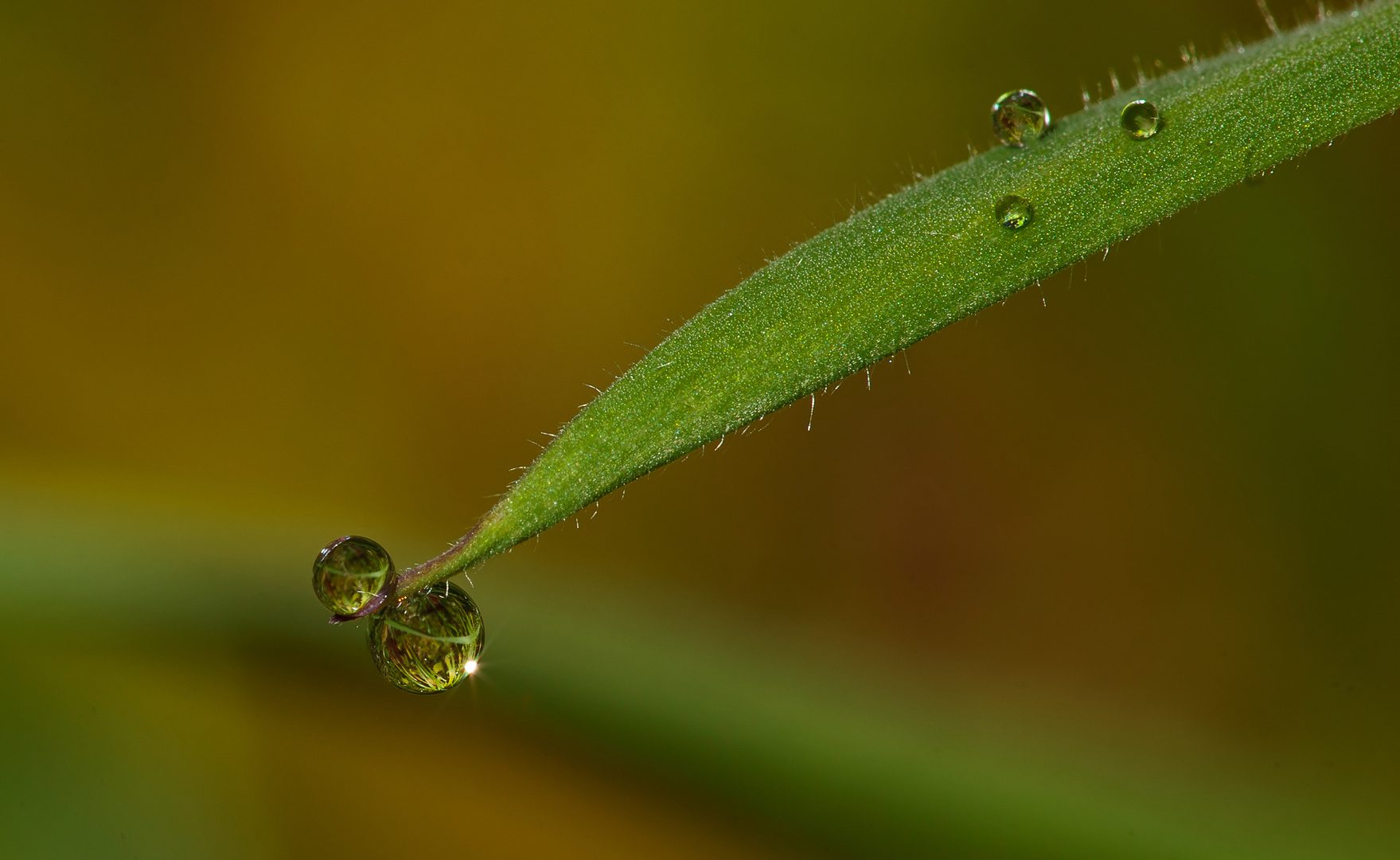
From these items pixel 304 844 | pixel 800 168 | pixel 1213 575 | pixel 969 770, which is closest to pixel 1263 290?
pixel 1213 575

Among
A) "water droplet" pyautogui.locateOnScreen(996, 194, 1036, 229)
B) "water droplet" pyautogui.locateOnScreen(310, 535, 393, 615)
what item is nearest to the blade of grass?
"water droplet" pyautogui.locateOnScreen(996, 194, 1036, 229)

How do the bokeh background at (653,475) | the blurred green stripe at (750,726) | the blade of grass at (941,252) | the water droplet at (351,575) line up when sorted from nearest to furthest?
the blade of grass at (941,252), the water droplet at (351,575), the blurred green stripe at (750,726), the bokeh background at (653,475)

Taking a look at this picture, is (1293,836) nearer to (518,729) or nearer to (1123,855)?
(1123,855)

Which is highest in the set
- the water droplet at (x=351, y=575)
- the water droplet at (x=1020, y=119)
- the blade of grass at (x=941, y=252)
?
the water droplet at (x=1020, y=119)

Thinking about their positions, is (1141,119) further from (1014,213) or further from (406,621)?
(406,621)

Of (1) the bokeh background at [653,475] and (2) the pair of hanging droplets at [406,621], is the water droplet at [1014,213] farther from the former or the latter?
(1) the bokeh background at [653,475]

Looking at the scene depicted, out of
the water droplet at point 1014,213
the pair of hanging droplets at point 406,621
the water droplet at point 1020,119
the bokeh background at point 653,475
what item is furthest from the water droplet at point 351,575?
the bokeh background at point 653,475

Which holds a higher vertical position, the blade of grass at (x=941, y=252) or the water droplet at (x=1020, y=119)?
the water droplet at (x=1020, y=119)
